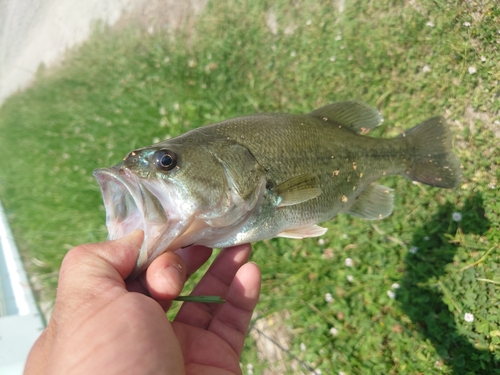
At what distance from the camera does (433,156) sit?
236 cm

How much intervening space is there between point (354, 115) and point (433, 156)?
0.60 meters

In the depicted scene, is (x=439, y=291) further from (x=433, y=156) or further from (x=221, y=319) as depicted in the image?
(x=221, y=319)

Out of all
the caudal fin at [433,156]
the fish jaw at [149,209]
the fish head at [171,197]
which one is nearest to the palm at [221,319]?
the fish head at [171,197]

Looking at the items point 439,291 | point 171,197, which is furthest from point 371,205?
point 171,197

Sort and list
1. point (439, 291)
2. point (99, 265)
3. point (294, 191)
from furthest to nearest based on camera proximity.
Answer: point (439, 291) < point (294, 191) < point (99, 265)

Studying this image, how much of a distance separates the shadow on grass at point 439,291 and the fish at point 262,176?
0.65m

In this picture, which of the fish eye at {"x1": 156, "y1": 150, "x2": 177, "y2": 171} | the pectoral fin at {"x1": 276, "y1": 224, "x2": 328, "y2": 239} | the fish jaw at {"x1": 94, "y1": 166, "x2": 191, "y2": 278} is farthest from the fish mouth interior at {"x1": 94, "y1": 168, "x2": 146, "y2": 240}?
the pectoral fin at {"x1": 276, "y1": 224, "x2": 328, "y2": 239}

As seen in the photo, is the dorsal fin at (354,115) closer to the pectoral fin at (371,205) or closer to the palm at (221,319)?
the pectoral fin at (371,205)

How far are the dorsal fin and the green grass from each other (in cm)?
118

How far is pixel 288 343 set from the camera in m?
2.90

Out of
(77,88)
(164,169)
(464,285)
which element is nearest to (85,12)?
(77,88)

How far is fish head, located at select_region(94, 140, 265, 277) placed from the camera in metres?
1.61

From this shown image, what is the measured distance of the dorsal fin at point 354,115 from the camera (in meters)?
2.23

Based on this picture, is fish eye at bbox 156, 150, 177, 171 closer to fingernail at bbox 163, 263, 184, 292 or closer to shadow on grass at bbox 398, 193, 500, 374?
fingernail at bbox 163, 263, 184, 292
